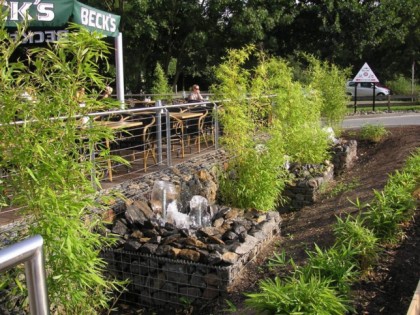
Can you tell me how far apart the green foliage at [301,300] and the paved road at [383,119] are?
12.5 metres

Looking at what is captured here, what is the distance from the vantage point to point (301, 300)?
2.99 meters

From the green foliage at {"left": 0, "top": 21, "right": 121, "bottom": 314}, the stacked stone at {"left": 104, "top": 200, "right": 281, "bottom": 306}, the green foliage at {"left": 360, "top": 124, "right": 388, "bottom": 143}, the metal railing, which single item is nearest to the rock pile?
the stacked stone at {"left": 104, "top": 200, "right": 281, "bottom": 306}

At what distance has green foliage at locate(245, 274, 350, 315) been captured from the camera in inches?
116

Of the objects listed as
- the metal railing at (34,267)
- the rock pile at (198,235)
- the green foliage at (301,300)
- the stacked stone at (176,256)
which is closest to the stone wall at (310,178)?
the rock pile at (198,235)

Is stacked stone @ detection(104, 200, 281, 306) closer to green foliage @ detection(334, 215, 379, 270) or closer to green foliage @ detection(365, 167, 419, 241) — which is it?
green foliage @ detection(334, 215, 379, 270)

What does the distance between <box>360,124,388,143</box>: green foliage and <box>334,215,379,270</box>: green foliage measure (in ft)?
26.2

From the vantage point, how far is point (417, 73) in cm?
3378

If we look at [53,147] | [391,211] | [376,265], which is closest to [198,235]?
[376,265]

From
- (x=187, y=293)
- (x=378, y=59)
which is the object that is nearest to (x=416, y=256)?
(x=187, y=293)

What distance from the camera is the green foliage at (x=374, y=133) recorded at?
38.3ft

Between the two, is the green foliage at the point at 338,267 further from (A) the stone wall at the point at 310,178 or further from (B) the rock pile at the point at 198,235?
(A) the stone wall at the point at 310,178

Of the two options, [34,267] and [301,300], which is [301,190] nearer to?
[301,300]

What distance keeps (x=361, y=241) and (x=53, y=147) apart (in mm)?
2750

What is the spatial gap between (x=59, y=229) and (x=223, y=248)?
2332 millimetres
